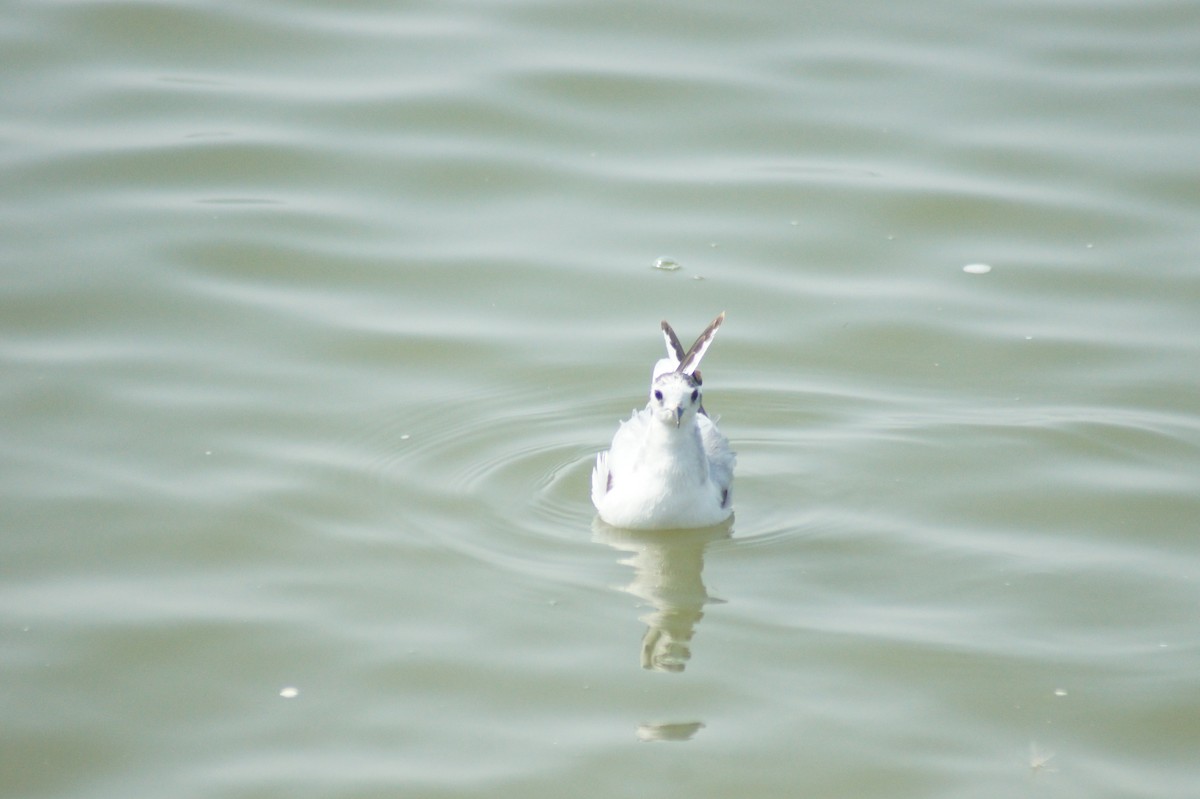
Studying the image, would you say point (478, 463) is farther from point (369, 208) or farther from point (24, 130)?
point (24, 130)

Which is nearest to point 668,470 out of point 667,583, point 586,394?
point 667,583

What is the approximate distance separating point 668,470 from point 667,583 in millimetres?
666

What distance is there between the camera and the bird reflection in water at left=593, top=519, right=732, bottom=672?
7344 millimetres

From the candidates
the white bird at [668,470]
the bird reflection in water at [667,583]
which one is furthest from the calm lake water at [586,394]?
the white bird at [668,470]

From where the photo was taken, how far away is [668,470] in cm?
841

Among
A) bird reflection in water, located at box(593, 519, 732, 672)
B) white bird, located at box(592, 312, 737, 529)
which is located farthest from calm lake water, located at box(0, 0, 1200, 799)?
white bird, located at box(592, 312, 737, 529)

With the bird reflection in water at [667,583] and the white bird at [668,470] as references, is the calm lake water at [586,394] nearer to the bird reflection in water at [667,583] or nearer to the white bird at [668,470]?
the bird reflection in water at [667,583]

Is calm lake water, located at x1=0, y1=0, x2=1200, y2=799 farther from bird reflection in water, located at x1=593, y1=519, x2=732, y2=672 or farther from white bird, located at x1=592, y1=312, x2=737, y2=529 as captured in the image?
white bird, located at x1=592, y1=312, x2=737, y2=529

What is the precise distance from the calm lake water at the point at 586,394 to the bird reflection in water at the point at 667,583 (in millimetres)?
28

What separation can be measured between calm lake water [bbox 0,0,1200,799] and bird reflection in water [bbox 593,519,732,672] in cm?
3

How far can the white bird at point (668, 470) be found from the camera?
8.35m

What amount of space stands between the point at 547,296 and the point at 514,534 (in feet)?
9.87

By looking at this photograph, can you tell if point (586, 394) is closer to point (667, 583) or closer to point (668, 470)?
point (668, 470)

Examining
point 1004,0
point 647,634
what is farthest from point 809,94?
point 647,634
